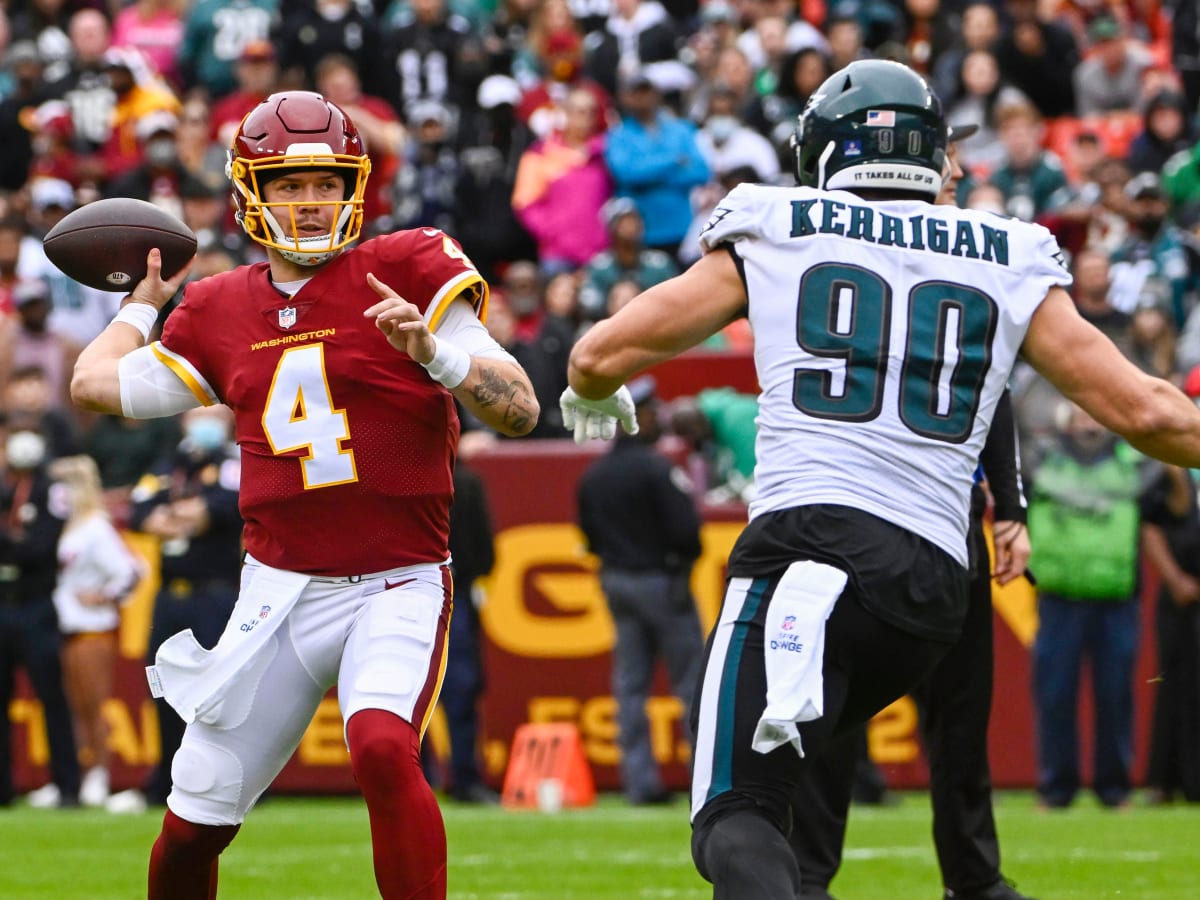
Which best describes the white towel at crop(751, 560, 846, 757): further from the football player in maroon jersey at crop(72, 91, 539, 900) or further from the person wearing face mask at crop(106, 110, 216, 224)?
the person wearing face mask at crop(106, 110, 216, 224)

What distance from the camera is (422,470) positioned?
500cm

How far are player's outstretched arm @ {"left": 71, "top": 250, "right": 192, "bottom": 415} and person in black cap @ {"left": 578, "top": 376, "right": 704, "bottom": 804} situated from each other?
6140 millimetres

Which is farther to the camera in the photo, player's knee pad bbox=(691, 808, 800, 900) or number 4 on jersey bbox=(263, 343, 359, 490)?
number 4 on jersey bbox=(263, 343, 359, 490)

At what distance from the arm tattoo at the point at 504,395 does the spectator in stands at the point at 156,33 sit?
41.6ft

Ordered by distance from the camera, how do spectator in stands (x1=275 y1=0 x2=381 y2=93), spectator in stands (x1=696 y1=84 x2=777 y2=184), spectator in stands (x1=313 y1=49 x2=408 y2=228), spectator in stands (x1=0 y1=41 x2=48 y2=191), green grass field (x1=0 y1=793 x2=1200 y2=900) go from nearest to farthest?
1. green grass field (x1=0 y1=793 x2=1200 y2=900)
2. spectator in stands (x1=313 y1=49 x2=408 y2=228)
3. spectator in stands (x1=696 y1=84 x2=777 y2=184)
4. spectator in stands (x1=0 y1=41 x2=48 y2=191)
5. spectator in stands (x1=275 y1=0 x2=381 y2=93)

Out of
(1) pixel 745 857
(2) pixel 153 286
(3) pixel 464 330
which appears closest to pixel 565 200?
(2) pixel 153 286

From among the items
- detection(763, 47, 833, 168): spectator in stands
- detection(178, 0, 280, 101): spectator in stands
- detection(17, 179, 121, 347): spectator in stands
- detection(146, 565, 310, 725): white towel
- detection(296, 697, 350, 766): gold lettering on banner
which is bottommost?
detection(296, 697, 350, 766): gold lettering on banner

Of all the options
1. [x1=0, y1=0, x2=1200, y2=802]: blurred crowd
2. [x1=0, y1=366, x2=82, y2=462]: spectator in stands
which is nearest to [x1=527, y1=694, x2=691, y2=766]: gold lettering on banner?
[x1=0, y1=0, x2=1200, y2=802]: blurred crowd

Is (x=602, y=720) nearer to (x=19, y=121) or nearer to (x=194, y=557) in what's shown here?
(x=194, y=557)

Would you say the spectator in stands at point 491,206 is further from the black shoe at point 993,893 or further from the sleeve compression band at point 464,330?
the sleeve compression band at point 464,330

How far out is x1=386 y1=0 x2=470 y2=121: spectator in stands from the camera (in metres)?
16.1

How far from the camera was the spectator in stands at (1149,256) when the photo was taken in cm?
1289

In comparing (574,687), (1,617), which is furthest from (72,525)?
(574,687)

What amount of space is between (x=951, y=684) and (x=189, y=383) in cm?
253
